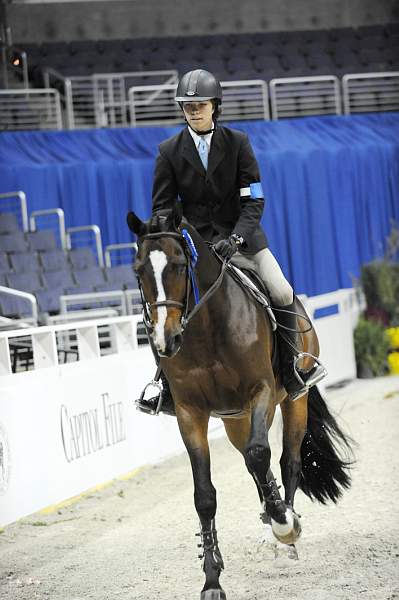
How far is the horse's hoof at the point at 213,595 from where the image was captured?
4.32 m

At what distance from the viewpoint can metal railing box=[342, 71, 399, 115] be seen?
20.0 m

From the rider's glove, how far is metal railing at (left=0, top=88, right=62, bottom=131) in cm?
1275

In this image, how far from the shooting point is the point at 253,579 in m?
4.85

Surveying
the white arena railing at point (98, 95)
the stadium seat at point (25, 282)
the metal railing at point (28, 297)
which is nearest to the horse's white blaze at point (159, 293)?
the metal railing at point (28, 297)

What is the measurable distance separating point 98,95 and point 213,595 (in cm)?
1551

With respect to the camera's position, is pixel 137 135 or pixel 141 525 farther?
pixel 137 135

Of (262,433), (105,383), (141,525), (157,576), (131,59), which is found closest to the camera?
(262,433)

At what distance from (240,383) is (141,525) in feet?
7.01

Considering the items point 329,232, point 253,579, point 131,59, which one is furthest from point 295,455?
point 131,59

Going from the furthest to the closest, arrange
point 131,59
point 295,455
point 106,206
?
point 131,59, point 106,206, point 295,455

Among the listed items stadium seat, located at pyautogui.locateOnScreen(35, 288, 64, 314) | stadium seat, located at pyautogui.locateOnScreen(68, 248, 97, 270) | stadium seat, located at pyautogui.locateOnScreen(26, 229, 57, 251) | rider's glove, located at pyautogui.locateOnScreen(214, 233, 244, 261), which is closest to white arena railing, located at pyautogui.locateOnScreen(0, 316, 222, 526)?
rider's glove, located at pyautogui.locateOnScreen(214, 233, 244, 261)

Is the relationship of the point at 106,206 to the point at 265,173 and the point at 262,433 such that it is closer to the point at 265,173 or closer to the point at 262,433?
the point at 265,173

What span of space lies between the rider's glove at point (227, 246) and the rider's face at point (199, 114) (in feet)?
1.94

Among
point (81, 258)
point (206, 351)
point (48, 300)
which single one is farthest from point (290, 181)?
point (206, 351)
